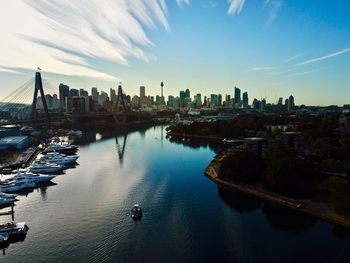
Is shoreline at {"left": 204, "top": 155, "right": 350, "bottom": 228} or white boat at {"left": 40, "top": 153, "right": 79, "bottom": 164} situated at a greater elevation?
shoreline at {"left": 204, "top": 155, "right": 350, "bottom": 228}

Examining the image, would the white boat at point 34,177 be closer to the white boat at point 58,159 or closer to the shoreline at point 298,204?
the white boat at point 58,159

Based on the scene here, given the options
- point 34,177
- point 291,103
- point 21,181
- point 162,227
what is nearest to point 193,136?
point 34,177

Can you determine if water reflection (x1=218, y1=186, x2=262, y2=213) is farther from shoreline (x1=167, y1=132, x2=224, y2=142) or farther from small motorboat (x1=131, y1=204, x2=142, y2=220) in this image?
shoreline (x1=167, y1=132, x2=224, y2=142)

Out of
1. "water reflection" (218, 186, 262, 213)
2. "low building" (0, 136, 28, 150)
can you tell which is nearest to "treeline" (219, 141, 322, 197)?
"water reflection" (218, 186, 262, 213)

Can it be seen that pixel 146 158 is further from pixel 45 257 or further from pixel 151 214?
pixel 45 257

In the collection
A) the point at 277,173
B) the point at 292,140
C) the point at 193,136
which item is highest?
the point at 292,140

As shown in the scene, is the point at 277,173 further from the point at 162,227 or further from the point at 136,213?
the point at 136,213
